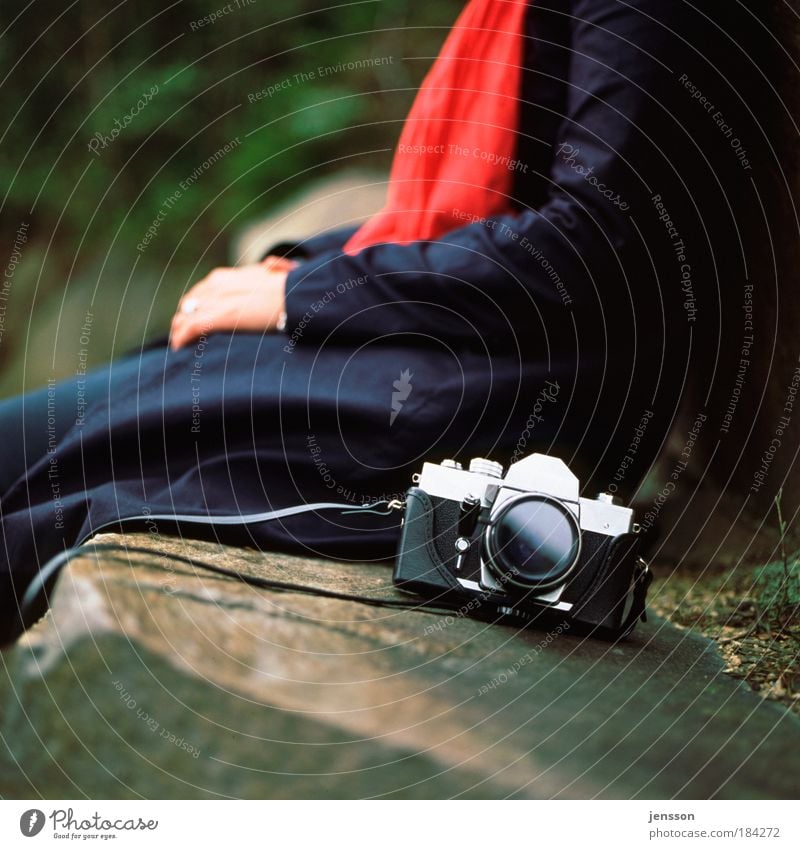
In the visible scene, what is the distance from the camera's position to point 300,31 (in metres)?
1.63

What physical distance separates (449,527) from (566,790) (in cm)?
24

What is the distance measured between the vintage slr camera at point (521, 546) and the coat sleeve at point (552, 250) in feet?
0.45

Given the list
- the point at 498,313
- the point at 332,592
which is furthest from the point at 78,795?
the point at 498,313

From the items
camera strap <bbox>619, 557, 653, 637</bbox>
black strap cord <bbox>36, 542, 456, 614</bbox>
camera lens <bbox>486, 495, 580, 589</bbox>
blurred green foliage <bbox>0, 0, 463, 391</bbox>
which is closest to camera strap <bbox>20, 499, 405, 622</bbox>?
black strap cord <bbox>36, 542, 456, 614</bbox>

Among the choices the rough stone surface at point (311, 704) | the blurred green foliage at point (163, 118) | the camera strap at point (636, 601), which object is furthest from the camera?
the blurred green foliage at point (163, 118)

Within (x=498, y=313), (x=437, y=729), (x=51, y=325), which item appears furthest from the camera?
(x=51, y=325)

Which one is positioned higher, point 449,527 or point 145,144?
point 145,144

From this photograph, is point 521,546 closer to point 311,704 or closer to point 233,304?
point 311,704

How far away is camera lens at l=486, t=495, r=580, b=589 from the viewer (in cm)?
70

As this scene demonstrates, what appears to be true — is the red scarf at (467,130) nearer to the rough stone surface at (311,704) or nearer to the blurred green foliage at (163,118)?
the rough stone surface at (311,704)

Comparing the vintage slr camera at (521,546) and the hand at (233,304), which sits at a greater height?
the hand at (233,304)

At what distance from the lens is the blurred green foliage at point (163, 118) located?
5.09ft

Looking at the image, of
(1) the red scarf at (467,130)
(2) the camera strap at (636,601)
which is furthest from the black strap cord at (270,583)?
(1) the red scarf at (467,130)

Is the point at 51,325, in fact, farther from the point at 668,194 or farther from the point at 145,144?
the point at 668,194
